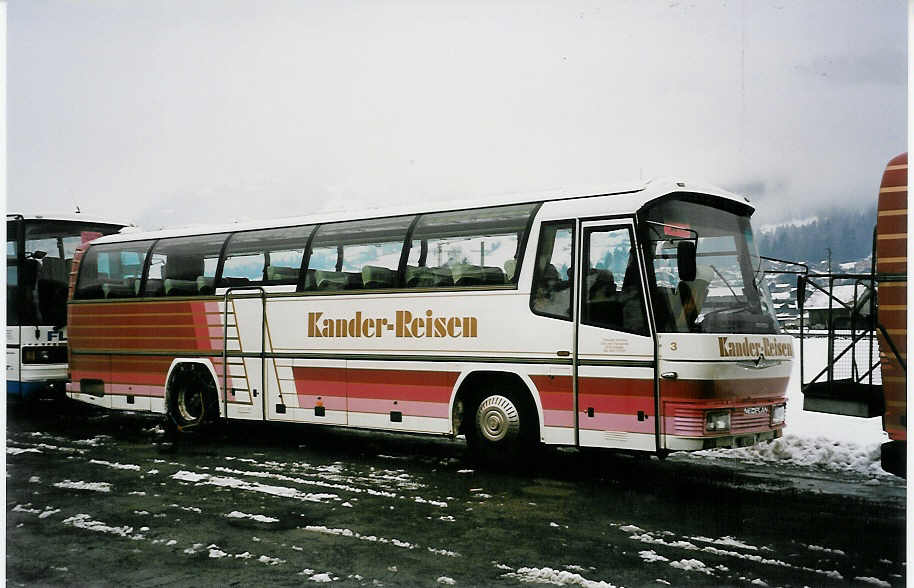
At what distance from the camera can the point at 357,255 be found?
9375mm

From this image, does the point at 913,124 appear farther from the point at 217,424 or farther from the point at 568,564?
the point at 217,424

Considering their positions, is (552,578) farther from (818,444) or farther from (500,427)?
(818,444)

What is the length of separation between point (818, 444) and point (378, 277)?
16.2 feet

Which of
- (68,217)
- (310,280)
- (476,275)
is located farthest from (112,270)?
(476,275)

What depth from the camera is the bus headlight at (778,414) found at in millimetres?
7716

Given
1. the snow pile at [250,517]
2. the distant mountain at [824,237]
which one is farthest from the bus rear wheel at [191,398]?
the distant mountain at [824,237]

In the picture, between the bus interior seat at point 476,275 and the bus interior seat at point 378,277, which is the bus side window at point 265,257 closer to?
the bus interior seat at point 378,277

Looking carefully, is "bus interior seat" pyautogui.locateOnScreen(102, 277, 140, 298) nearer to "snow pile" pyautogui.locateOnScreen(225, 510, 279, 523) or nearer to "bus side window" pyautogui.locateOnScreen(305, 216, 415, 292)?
"bus side window" pyautogui.locateOnScreen(305, 216, 415, 292)

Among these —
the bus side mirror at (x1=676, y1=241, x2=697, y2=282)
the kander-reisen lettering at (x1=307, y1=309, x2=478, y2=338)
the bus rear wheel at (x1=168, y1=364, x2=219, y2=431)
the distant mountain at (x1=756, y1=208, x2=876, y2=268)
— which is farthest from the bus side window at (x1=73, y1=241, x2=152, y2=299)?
the distant mountain at (x1=756, y1=208, x2=876, y2=268)

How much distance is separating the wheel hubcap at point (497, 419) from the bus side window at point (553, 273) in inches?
38.8

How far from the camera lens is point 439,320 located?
8672 mm

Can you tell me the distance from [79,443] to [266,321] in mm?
2737

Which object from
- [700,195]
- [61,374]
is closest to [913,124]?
[700,195]

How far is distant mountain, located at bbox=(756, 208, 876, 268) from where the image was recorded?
6.78 m
